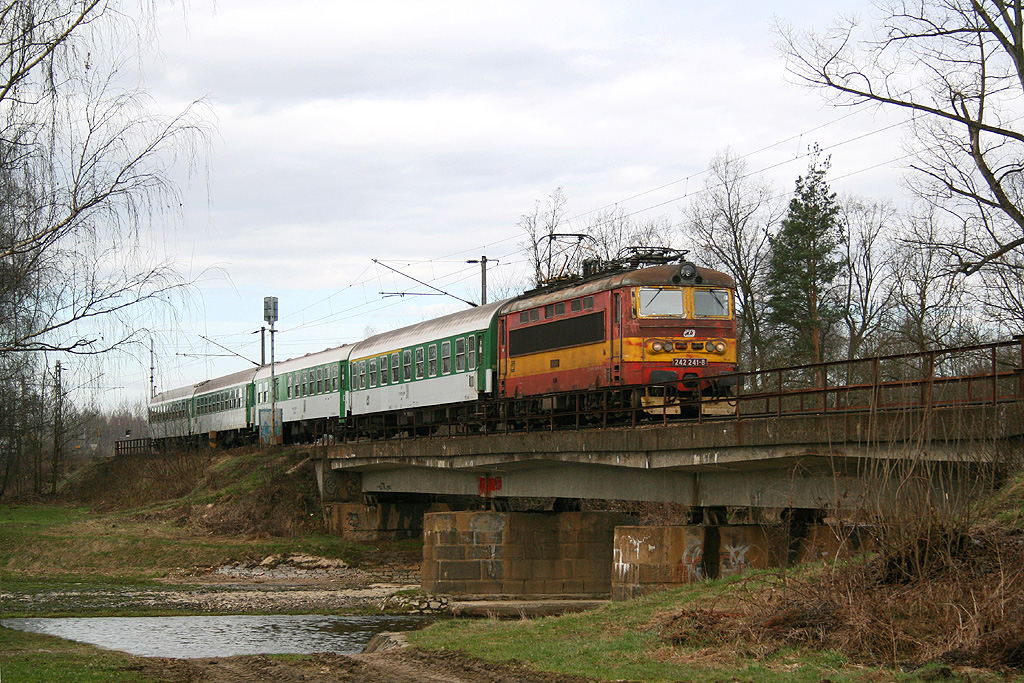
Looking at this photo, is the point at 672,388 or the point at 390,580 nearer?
the point at 672,388

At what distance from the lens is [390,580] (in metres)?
35.9

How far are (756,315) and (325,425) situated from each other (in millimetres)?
20546

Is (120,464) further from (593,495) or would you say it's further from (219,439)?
(593,495)

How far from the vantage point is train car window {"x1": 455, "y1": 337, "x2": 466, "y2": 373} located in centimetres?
3275

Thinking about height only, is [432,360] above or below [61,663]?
above

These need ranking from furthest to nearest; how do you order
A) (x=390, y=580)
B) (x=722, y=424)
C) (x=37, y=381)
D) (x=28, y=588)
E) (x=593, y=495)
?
(x=390, y=580) < (x=28, y=588) < (x=37, y=381) < (x=593, y=495) < (x=722, y=424)

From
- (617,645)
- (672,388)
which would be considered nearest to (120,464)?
(672,388)

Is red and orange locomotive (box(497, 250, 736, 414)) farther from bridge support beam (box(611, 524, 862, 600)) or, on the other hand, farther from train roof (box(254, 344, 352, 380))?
train roof (box(254, 344, 352, 380))

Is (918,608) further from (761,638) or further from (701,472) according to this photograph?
(701,472)

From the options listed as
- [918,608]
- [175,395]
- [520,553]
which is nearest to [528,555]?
[520,553]

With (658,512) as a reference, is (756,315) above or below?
above

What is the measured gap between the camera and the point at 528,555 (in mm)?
30047

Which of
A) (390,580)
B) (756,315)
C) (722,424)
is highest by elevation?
(756,315)

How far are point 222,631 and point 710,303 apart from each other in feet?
44.1
